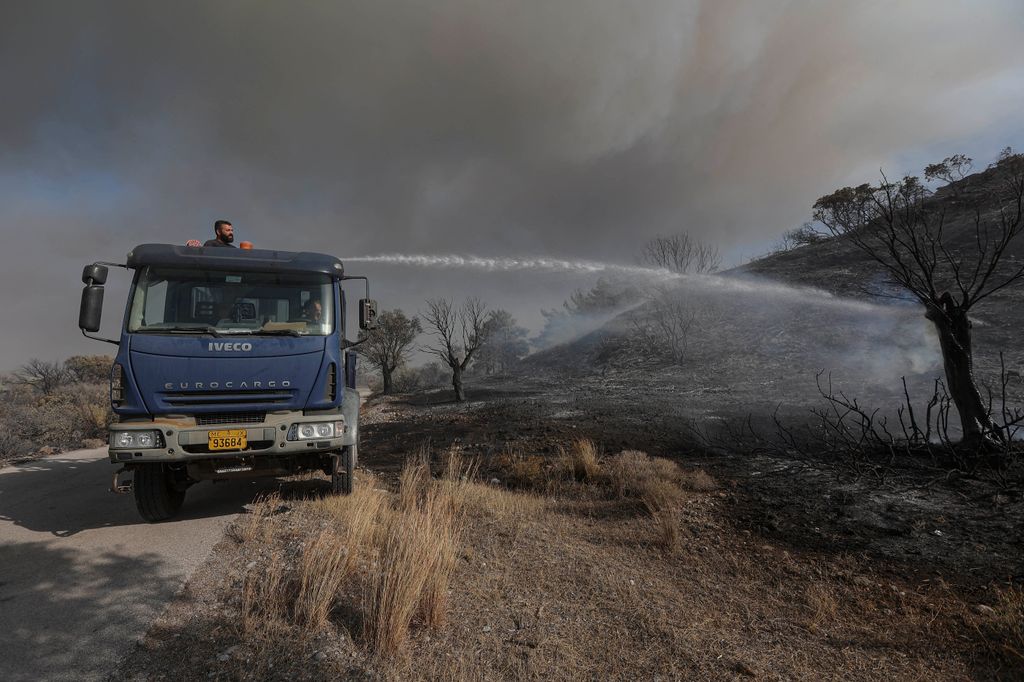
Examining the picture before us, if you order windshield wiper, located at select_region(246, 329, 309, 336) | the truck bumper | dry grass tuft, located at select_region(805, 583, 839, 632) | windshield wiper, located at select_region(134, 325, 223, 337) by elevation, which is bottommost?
dry grass tuft, located at select_region(805, 583, 839, 632)

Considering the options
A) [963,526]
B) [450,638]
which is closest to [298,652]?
[450,638]

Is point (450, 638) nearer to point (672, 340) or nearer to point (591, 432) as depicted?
point (591, 432)

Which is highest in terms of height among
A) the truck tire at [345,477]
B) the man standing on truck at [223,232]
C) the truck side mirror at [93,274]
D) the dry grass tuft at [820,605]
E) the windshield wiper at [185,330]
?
the man standing on truck at [223,232]

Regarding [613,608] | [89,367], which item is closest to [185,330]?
[613,608]

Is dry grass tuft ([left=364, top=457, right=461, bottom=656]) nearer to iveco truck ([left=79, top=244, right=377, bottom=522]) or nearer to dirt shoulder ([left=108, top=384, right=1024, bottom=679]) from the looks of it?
dirt shoulder ([left=108, top=384, right=1024, bottom=679])

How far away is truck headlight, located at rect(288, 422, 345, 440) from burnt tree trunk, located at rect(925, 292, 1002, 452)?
865cm

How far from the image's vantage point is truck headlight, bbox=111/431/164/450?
473cm

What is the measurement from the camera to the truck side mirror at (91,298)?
532 centimetres

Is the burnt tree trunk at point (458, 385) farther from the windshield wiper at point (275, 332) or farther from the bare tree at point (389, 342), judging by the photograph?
the windshield wiper at point (275, 332)

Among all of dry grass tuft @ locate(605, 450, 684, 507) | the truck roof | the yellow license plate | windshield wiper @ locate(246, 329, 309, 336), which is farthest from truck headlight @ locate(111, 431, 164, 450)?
dry grass tuft @ locate(605, 450, 684, 507)

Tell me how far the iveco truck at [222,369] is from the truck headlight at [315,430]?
0.01 meters

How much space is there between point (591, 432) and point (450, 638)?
9.65 metres

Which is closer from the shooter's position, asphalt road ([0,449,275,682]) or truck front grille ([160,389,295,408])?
asphalt road ([0,449,275,682])

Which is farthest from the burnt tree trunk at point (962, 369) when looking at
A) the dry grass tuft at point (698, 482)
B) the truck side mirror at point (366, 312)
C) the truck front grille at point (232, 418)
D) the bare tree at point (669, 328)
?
the bare tree at point (669, 328)
